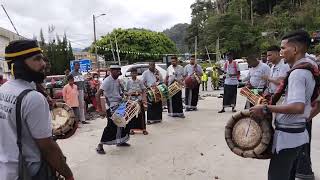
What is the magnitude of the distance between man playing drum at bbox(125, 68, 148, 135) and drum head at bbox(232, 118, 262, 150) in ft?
17.9

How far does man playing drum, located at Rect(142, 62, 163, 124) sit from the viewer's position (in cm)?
1112

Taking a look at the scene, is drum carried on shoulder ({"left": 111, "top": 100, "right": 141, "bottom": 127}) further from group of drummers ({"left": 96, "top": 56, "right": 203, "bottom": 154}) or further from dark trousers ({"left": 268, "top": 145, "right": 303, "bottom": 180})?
dark trousers ({"left": 268, "top": 145, "right": 303, "bottom": 180})

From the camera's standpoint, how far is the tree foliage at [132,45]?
2218 inches

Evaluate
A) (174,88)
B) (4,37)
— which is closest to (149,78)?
(174,88)

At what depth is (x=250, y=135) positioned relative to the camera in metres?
3.95

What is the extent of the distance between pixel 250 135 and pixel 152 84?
720cm

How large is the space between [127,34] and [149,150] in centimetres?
5075

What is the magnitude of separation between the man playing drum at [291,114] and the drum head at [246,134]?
18 centimetres

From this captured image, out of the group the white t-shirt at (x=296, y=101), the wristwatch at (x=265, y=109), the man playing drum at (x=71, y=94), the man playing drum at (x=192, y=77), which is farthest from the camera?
the man playing drum at (x=192, y=77)

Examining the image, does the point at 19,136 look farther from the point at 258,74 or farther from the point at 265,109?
the point at 258,74

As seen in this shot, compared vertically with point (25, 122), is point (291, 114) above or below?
below

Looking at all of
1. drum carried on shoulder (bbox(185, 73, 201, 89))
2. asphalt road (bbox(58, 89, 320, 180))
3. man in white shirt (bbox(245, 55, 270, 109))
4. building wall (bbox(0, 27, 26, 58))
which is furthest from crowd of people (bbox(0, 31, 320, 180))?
building wall (bbox(0, 27, 26, 58))

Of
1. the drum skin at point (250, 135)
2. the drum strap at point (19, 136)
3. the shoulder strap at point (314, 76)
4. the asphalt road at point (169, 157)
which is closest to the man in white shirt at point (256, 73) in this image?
the asphalt road at point (169, 157)

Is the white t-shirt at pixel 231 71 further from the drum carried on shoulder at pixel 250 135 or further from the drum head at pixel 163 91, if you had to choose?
the drum carried on shoulder at pixel 250 135
